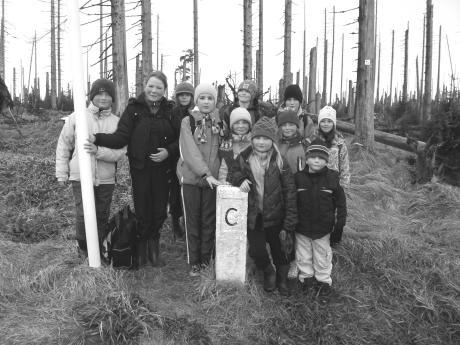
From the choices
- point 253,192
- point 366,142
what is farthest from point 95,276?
point 366,142

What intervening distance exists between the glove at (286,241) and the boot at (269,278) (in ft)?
0.75

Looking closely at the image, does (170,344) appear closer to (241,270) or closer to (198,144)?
(241,270)

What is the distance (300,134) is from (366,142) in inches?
241

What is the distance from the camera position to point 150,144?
3625 mm

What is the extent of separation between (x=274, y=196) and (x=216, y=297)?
3.47 feet

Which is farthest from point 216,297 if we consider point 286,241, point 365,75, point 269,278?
point 365,75

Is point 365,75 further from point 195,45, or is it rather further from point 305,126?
point 195,45

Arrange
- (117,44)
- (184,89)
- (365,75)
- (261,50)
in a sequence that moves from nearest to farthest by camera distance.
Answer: (184,89), (117,44), (365,75), (261,50)

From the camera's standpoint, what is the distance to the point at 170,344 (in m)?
2.87

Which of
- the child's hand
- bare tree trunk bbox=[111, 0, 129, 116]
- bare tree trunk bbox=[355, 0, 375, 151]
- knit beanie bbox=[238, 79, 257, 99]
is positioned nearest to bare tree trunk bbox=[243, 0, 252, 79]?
bare tree trunk bbox=[355, 0, 375, 151]

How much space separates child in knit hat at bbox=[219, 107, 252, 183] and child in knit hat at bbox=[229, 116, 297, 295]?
0.10 m

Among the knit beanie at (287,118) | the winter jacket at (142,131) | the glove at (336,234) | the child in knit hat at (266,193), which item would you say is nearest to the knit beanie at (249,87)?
the knit beanie at (287,118)

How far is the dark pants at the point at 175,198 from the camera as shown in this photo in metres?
4.21

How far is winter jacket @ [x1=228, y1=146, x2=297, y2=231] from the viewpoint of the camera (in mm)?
3451
